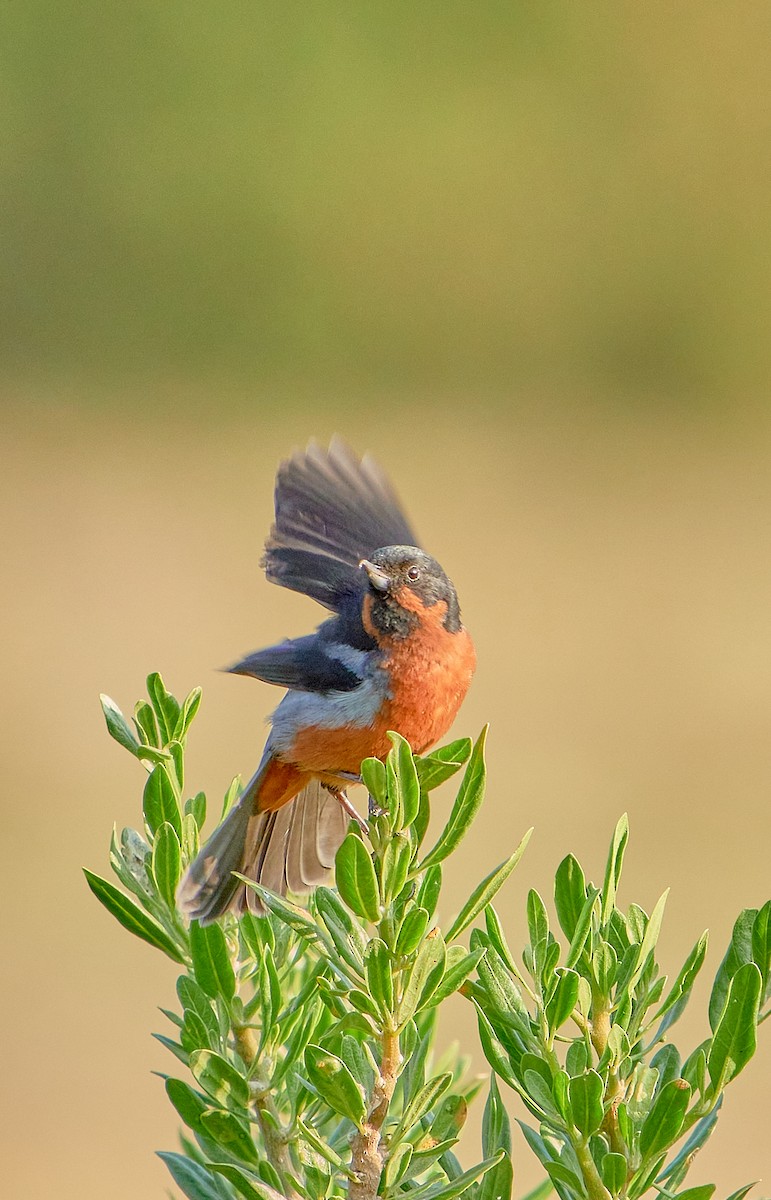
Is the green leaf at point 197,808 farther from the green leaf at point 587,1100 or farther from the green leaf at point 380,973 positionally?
the green leaf at point 587,1100

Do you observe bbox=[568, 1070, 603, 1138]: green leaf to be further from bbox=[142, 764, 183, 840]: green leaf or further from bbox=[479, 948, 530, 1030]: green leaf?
bbox=[142, 764, 183, 840]: green leaf

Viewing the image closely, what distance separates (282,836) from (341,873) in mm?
1151

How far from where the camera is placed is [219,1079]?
89 cm

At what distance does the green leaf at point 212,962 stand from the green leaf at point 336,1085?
0.45 feet

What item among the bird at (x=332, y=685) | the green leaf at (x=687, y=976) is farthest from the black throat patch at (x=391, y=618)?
the green leaf at (x=687, y=976)

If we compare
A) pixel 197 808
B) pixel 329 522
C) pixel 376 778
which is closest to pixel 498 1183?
pixel 376 778

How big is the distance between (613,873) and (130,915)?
1.17 ft

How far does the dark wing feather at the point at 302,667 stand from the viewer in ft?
6.52

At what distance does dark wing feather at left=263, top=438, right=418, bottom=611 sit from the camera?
7.57 feet

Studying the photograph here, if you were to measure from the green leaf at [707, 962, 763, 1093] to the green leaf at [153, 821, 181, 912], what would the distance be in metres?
0.41

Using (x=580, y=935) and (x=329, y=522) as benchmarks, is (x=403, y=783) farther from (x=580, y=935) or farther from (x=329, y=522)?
(x=329, y=522)

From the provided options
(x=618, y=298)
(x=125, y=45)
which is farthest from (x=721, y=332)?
(x=125, y=45)

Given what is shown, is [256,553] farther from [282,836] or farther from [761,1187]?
[282,836]

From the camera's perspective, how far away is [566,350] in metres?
11.3
